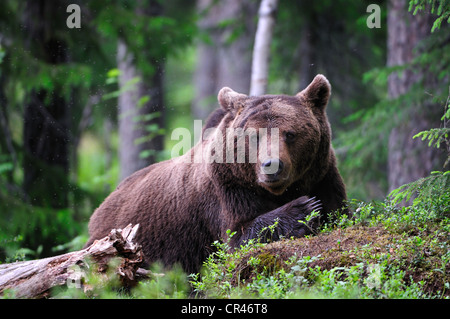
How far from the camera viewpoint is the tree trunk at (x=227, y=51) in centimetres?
1615

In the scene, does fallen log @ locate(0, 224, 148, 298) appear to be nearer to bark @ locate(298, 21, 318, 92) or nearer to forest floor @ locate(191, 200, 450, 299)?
forest floor @ locate(191, 200, 450, 299)

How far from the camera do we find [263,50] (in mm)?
11289

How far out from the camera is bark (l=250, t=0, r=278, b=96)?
11.1 meters

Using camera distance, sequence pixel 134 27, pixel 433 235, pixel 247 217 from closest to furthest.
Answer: pixel 433 235 < pixel 247 217 < pixel 134 27

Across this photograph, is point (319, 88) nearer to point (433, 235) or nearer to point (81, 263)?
point (433, 235)

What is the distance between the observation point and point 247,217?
6234 mm

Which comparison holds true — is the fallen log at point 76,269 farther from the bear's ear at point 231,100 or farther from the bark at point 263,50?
the bark at point 263,50

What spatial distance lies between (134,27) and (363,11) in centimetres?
595

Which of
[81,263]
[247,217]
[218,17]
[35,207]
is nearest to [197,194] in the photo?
[247,217]

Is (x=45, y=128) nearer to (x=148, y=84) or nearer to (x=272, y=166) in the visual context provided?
(x=148, y=84)

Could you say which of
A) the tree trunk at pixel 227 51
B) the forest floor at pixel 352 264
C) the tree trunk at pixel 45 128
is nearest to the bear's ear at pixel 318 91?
the forest floor at pixel 352 264

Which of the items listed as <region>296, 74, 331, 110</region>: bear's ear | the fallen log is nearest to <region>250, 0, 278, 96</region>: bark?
<region>296, 74, 331, 110</region>: bear's ear

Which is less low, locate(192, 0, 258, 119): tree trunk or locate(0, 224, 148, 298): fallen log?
locate(192, 0, 258, 119): tree trunk

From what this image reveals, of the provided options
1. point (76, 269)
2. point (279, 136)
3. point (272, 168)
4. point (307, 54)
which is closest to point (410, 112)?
point (307, 54)
